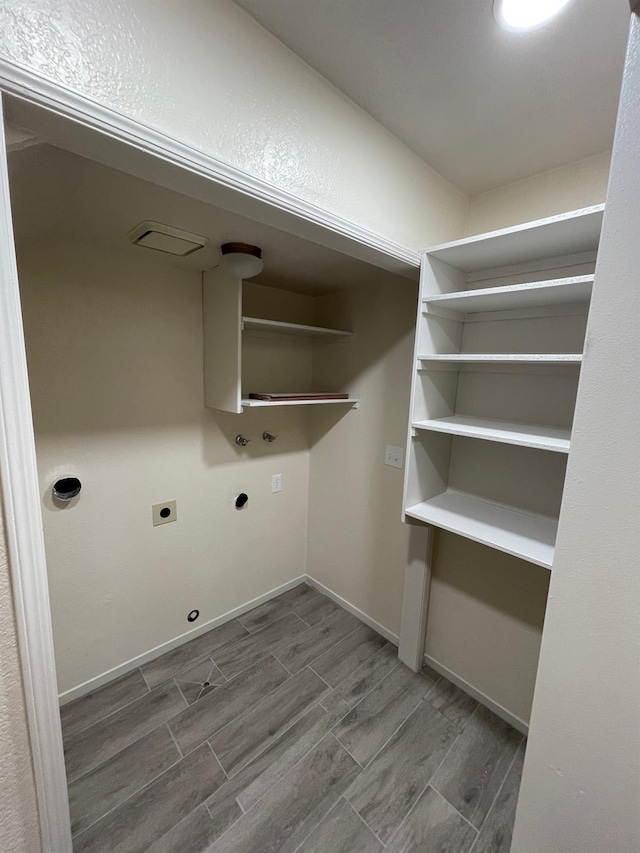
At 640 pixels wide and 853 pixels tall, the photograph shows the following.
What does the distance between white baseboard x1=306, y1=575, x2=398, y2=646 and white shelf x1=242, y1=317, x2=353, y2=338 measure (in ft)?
5.69

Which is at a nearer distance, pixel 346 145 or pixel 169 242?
pixel 346 145

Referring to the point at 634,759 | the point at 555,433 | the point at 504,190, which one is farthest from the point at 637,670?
the point at 504,190

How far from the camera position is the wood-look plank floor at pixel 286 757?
1170 millimetres

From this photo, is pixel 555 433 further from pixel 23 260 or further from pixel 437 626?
pixel 23 260

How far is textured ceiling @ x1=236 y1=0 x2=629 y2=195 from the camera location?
0.75 metres

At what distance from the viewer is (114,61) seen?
0.62 m

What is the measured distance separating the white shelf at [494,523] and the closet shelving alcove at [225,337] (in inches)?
32.5

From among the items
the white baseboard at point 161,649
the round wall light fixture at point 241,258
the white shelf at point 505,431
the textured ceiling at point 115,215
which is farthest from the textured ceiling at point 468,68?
the white baseboard at point 161,649

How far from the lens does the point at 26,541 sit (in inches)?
24.2

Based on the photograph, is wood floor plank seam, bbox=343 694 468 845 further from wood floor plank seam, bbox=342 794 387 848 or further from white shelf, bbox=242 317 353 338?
white shelf, bbox=242 317 353 338

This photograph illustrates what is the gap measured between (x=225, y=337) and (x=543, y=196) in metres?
1.44

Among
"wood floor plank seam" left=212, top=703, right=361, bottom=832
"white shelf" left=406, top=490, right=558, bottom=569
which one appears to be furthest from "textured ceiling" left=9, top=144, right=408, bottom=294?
"wood floor plank seam" left=212, top=703, right=361, bottom=832

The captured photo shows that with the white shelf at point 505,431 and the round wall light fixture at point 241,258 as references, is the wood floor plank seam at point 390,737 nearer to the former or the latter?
the white shelf at point 505,431

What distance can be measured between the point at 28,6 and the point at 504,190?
5.06 ft
